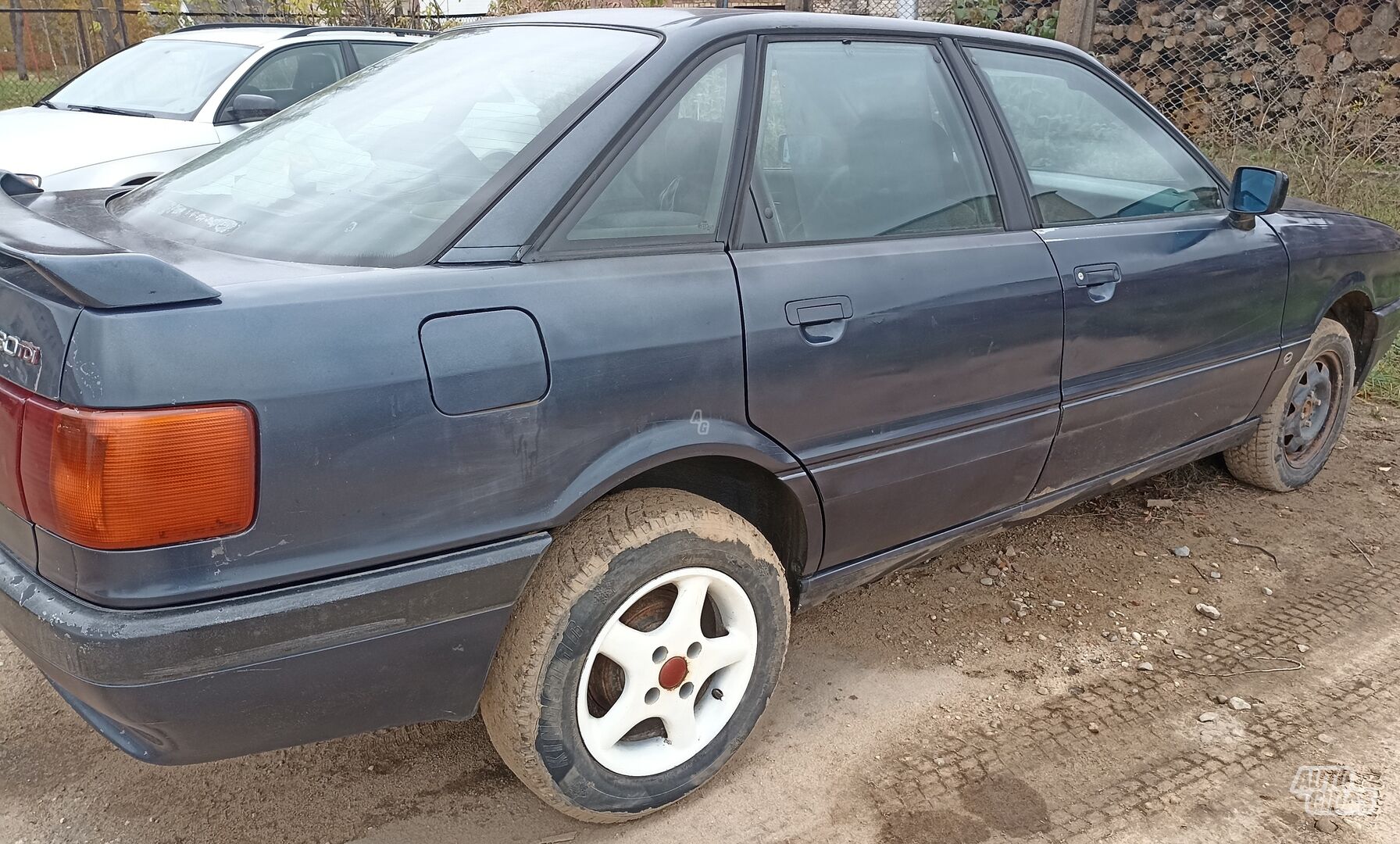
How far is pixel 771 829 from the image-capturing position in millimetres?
2305

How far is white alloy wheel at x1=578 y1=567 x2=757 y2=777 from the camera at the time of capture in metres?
2.19

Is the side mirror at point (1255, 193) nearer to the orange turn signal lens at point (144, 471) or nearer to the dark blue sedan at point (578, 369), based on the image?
the dark blue sedan at point (578, 369)

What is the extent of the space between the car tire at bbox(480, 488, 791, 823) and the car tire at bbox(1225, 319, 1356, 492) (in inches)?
95.9

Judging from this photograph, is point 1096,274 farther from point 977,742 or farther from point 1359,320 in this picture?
point 1359,320

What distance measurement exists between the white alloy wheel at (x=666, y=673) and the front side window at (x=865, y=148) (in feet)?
2.67

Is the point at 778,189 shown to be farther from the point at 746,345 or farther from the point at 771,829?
the point at 771,829

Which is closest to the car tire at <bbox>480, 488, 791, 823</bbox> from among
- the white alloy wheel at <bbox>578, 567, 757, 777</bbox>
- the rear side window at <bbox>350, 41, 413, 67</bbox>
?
the white alloy wheel at <bbox>578, 567, 757, 777</bbox>

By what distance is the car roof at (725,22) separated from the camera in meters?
2.38

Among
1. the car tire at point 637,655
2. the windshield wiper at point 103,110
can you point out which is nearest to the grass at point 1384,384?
the car tire at point 637,655

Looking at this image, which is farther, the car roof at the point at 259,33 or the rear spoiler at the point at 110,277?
the car roof at the point at 259,33

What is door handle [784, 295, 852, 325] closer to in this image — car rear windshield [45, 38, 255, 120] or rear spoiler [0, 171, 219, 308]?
rear spoiler [0, 171, 219, 308]

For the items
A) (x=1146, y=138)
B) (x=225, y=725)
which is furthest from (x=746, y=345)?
(x=1146, y=138)

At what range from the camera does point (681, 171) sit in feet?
7.34

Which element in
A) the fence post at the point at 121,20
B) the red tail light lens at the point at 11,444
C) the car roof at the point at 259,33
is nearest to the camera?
the red tail light lens at the point at 11,444
